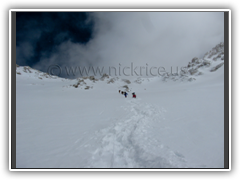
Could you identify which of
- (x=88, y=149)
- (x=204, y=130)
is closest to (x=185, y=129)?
(x=204, y=130)

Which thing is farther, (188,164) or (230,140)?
(230,140)

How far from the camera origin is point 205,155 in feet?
9.95

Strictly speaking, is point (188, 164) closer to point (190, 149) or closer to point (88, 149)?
point (190, 149)

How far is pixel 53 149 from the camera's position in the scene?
11.5 feet
